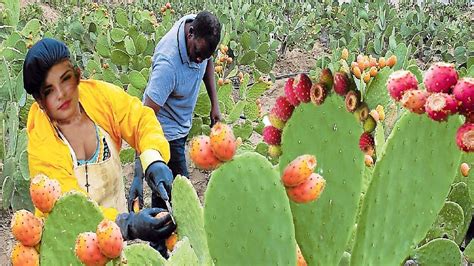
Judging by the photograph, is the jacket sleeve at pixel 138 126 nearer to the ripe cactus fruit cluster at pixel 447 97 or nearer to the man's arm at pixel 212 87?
the ripe cactus fruit cluster at pixel 447 97

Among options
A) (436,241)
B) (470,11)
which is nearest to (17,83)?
(436,241)

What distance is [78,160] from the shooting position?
77.4 inches

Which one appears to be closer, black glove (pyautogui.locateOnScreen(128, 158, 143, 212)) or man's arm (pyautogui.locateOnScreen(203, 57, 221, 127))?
black glove (pyautogui.locateOnScreen(128, 158, 143, 212))

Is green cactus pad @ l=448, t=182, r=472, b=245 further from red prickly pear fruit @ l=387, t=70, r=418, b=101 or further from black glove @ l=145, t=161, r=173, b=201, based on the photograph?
red prickly pear fruit @ l=387, t=70, r=418, b=101

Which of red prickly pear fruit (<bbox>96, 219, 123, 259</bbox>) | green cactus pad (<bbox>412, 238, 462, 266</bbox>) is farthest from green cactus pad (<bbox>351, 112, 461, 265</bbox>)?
green cactus pad (<bbox>412, 238, 462, 266</bbox>)

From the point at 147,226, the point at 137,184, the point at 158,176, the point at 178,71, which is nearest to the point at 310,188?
the point at 147,226

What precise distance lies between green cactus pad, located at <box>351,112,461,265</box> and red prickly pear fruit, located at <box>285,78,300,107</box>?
0.50ft

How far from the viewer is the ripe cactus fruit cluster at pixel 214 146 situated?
854 millimetres

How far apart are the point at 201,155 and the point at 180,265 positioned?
304 millimetres

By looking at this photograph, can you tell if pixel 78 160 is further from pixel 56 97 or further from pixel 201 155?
pixel 201 155

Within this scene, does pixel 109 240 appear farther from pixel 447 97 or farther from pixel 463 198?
pixel 463 198

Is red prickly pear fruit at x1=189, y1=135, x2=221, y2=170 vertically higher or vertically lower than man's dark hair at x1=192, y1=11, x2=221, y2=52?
higher

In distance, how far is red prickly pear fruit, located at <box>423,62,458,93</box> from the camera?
2.95 ft

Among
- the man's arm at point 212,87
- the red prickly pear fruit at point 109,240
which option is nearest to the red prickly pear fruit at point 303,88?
the red prickly pear fruit at point 109,240
